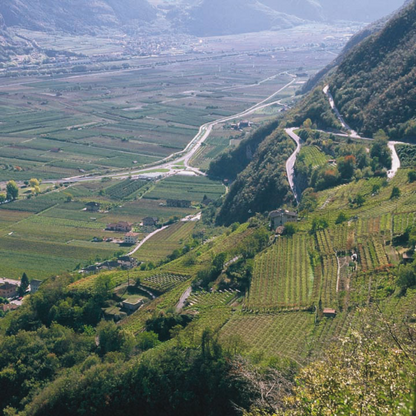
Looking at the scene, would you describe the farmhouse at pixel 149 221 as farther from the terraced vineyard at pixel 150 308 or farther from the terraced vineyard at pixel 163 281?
the terraced vineyard at pixel 150 308

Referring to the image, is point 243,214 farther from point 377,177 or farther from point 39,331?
point 39,331

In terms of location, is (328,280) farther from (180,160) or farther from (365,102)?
(180,160)

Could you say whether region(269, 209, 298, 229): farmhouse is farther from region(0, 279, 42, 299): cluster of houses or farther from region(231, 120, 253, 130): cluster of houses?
region(231, 120, 253, 130): cluster of houses

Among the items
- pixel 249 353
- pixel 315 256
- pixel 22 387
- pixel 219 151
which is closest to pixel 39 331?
pixel 22 387

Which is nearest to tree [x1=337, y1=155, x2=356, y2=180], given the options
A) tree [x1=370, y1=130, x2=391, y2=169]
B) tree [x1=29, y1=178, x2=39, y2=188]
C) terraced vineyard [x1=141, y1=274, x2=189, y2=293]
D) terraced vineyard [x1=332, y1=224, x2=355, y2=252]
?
tree [x1=370, y1=130, x2=391, y2=169]

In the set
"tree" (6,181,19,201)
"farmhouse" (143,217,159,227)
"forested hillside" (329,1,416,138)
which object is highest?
"forested hillside" (329,1,416,138)

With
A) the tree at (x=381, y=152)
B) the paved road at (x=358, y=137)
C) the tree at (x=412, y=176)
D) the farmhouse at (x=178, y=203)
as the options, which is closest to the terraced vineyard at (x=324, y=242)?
the tree at (x=412, y=176)
